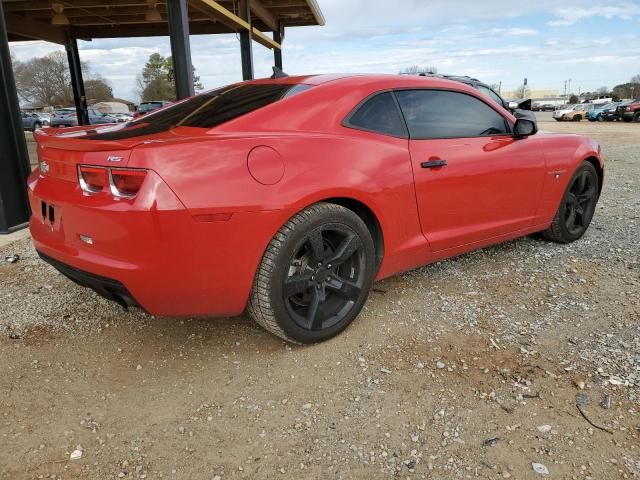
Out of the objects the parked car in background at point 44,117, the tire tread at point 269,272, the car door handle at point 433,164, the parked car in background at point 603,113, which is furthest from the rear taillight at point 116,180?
the parked car in background at point 603,113

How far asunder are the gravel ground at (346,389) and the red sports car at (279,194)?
352 millimetres

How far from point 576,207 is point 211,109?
347 centimetres

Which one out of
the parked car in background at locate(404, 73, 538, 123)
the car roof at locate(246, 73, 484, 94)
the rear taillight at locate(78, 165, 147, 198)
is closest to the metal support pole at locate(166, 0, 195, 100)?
the parked car in background at locate(404, 73, 538, 123)

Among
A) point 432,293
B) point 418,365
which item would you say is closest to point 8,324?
point 418,365

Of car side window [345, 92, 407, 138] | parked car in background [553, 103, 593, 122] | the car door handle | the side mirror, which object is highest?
car side window [345, 92, 407, 138]

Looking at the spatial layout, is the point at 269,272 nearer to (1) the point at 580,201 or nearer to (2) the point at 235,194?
(2) the point at 235,194

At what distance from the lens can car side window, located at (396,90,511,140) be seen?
320cm

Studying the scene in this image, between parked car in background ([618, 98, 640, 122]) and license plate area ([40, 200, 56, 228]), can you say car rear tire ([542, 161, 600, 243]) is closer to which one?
license plate area ([40, 200, 56, 228])

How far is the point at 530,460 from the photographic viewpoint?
198 cm

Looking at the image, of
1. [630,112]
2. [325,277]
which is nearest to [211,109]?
[325,277]

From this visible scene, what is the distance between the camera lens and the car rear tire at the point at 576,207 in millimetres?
4422

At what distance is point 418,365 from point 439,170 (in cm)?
125

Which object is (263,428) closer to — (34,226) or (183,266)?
(183,266)

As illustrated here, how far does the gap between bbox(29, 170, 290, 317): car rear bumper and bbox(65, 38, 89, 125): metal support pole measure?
42.1 feet
